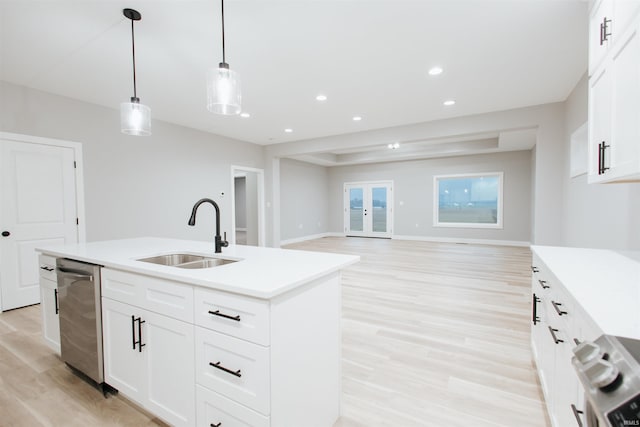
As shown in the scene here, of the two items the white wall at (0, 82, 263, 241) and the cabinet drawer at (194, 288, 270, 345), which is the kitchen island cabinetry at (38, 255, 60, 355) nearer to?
the cabinet drawer at (194, 288, 270, 345)

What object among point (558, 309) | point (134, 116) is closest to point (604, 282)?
point (558, 309)

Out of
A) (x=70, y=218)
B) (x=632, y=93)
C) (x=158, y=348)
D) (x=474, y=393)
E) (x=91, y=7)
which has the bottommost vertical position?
(x=474, y=393)

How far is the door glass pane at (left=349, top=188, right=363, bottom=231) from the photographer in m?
9.88

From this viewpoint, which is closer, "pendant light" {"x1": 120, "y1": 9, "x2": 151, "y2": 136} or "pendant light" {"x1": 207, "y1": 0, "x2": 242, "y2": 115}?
"pendant light" {"x1": 207, "y1": 0, "x2": 242, "y2": 115}

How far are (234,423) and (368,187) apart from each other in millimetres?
8823

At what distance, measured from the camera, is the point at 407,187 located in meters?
8.94

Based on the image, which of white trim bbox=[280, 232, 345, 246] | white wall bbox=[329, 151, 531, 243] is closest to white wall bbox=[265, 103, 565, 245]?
white wall bbox=[329, 151, 531, 243]

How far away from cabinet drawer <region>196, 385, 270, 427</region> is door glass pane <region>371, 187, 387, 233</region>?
339 inches

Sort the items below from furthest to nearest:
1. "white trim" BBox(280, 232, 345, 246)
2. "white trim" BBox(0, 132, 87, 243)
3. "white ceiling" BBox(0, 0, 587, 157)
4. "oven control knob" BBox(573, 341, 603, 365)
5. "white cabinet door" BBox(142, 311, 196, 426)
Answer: "white trim" BBox(280, 232, 345, 246) < "white trim" BBox(0, 132, 87, 243) < "white ceiling" BBox(0, 0, 587, 157) < "white cabinet door" BBox(142, 311, 196, 426) < "oven control knob" BBox(573, 341, 603, 365)

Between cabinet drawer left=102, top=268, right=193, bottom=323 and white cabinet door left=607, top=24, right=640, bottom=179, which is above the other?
white cabinet door left=607, top=24, right=640, bottom=179

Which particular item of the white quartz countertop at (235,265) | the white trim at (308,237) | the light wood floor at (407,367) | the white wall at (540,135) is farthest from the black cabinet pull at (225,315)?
the white trim at (308,237)

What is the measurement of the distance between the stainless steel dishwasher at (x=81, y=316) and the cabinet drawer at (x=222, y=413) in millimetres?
924

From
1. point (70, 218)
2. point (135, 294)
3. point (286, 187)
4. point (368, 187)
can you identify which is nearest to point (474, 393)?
point (135, 294)

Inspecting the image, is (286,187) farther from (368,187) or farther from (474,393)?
(474,393)
